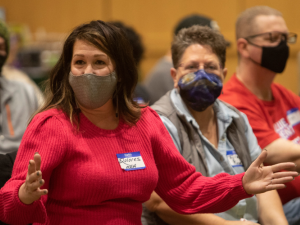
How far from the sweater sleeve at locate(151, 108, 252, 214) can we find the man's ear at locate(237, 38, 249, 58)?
3.57 ft

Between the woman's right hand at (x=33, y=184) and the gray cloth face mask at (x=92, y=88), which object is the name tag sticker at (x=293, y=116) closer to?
the gray cloth face mask at (x=92, y=88)

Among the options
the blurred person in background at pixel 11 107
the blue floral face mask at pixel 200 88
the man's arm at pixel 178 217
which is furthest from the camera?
the blurred person in background at pixel 11 107

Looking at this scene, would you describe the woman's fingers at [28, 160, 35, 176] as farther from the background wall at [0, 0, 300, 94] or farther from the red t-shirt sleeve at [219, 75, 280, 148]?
the background wall at [0, 0, 300, 94]

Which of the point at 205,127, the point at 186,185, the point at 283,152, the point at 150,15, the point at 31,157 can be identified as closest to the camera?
the point at 31,157

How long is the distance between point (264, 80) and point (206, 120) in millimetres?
667

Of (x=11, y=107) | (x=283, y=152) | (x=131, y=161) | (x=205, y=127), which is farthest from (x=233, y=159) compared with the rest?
(x=11, y=107)

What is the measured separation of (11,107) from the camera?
2.62 meters

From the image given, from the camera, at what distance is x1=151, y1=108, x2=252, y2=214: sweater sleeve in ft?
5.51

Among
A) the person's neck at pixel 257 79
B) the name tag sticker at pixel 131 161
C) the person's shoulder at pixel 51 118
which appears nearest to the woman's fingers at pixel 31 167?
the person's shoulder at pixel 51 118

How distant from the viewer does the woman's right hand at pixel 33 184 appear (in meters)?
1.21

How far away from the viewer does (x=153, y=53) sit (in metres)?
6.40

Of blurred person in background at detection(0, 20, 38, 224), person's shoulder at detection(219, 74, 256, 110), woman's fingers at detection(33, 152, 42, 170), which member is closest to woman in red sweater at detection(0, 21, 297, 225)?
woman's fingers at detection(33, 152, 42, 170)

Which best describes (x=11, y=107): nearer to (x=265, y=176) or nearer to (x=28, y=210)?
(x=28, y=210)

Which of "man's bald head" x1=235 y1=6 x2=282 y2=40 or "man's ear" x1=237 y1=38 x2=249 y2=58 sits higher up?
"man's bald head" x1=235 y1=6 x2=282 y2=40
